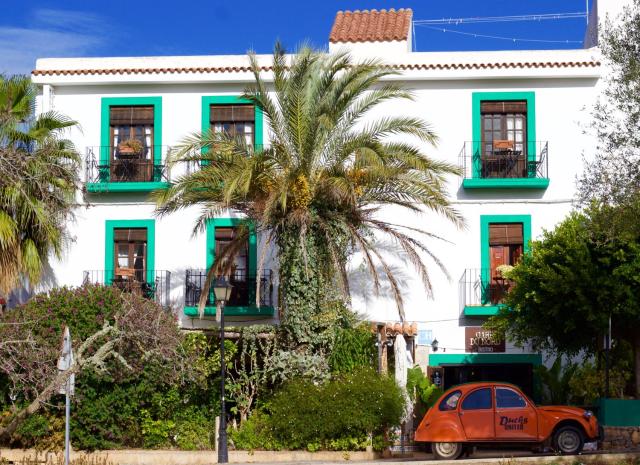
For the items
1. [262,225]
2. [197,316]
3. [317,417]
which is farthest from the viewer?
[197,316]

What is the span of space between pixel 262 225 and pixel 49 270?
6688 millimetres

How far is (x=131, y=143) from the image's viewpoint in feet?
90.7

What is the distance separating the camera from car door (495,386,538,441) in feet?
68.1

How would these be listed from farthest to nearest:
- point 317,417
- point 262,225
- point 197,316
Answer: point 197,316, point 262,225, point 317,417

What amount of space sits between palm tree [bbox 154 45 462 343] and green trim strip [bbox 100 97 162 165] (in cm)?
419

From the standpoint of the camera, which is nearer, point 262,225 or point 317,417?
point 317,417

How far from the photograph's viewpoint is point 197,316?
2697 centimetres

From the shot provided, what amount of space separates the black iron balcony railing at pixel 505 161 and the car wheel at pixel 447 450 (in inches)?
320

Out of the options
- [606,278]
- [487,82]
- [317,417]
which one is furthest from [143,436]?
[487,82]

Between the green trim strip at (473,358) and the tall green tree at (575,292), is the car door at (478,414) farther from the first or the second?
the green trim strip at (473,358)

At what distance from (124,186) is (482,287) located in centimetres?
908

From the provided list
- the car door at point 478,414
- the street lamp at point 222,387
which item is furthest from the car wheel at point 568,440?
the street lamp at point 222,387

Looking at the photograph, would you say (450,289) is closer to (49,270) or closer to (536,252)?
(536,252)

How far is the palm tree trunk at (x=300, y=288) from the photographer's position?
23.5 metres
